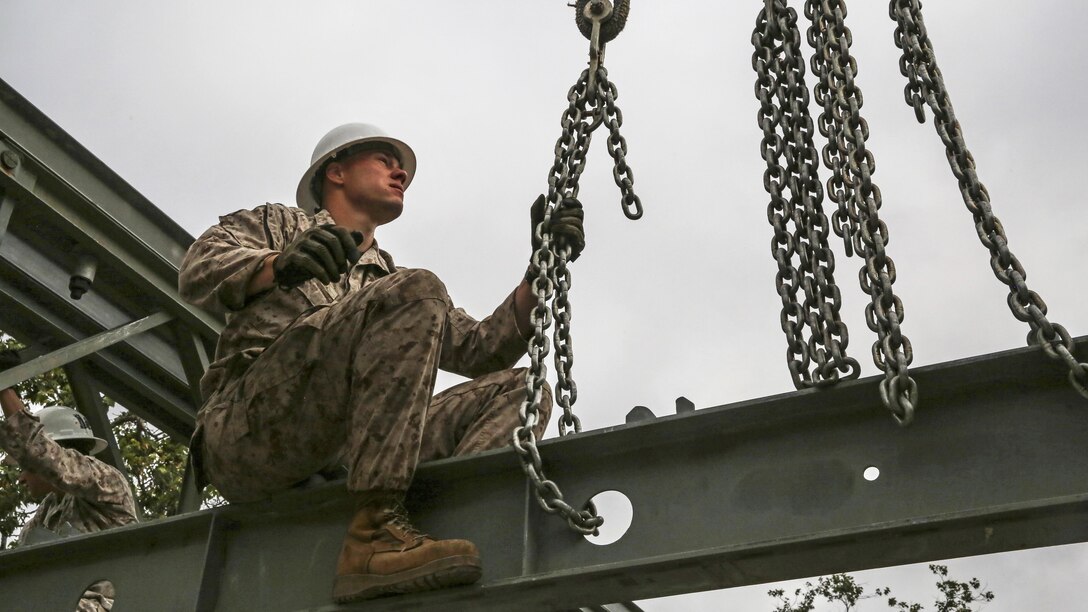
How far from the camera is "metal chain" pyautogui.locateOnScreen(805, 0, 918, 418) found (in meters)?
4.40

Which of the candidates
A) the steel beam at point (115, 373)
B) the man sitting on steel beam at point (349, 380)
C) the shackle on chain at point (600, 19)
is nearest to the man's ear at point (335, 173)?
the man sitting on steel beam at point (349, 380)

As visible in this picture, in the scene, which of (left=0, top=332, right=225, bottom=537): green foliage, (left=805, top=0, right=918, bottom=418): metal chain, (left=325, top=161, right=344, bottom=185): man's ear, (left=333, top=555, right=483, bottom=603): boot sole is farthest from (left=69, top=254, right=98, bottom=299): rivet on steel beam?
(left=0, top=332, right=225, bottom=537): green foliage

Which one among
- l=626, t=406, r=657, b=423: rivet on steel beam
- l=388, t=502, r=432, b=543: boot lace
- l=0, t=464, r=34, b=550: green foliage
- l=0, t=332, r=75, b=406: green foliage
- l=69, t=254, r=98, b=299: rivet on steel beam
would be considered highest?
l=0, t=332, r=75, b=406: green foliage

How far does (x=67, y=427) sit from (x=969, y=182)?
19.6ft

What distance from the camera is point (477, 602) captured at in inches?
192

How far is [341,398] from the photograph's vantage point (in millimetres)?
5184

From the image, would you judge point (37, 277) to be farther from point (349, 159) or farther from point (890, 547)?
point (890, 547)

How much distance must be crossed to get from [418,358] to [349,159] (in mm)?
2020

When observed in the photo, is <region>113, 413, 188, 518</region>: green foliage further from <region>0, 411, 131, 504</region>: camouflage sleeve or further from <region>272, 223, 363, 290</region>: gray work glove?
<region>272, 223, 363, 290</region>: gray work glove

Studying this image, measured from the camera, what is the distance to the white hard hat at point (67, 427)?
8414 mm

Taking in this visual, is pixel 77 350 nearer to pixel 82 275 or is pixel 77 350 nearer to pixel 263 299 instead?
pixel 82 275

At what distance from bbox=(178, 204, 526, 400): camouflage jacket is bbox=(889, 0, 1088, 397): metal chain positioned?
6.97 ft

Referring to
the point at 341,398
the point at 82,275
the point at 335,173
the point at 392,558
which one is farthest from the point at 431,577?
the point at 82,275

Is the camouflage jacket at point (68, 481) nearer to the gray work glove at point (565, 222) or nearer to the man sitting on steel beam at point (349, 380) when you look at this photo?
the man sitting on steel beam at point (349, 380)
